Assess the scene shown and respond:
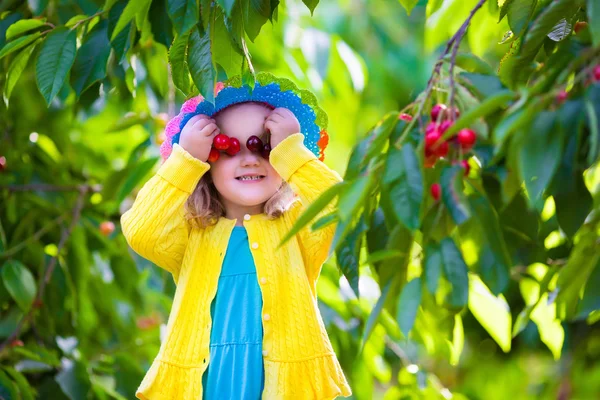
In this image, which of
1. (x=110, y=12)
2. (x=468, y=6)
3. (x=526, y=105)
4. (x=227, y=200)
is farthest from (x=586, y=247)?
(x=468, y=6)

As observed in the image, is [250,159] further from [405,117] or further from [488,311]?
[488,311]

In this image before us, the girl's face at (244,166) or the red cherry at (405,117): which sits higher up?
the girl's face at (244,166)

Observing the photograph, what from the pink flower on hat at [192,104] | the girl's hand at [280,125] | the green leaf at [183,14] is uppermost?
the green leaf at [183,14]

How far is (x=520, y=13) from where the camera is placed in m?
1.34

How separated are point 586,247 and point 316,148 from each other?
588 mm

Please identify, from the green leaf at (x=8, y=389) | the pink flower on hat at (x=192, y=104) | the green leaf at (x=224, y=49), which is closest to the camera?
the green leaf at (x=224, y=49)

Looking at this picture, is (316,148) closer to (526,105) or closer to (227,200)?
(227,200)

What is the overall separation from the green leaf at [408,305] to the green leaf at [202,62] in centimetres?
42

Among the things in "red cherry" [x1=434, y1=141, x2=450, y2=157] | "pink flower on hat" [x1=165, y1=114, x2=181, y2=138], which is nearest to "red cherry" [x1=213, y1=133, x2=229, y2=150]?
"pink flower on hat" [x1=165, y1=114, x2=181, y2=138]

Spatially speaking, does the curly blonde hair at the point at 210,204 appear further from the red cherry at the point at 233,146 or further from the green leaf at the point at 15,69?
the green leaf at the point at 15,69

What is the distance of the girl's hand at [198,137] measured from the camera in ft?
4.99

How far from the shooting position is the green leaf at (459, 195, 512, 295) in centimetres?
99

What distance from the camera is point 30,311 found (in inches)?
87.0

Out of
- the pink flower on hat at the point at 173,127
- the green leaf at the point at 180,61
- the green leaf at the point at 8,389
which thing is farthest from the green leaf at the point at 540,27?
the green leaf at the point at 8,389
